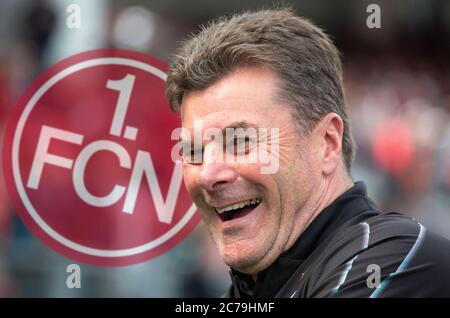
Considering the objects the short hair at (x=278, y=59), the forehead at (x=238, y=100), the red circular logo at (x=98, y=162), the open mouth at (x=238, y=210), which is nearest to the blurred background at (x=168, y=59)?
the red circular logo at (x=98, y=162)

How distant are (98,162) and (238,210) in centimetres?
284

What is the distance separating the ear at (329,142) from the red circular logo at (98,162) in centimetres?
231

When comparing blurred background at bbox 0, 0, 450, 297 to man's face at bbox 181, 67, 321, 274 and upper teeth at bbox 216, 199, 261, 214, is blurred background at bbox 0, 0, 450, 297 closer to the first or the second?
man's face at bbox 181, 67, 321, 274

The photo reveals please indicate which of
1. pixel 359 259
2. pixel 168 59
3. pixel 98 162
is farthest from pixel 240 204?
pixel 168 59

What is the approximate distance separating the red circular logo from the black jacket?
7.94 feet

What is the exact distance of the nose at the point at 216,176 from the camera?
1998mm

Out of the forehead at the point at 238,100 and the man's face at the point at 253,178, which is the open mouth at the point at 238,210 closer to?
the man's face at the point at 253,178

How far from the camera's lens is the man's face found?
2.01m

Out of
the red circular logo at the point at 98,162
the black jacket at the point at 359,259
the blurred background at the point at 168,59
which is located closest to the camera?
the black jacket at the point at 359,259

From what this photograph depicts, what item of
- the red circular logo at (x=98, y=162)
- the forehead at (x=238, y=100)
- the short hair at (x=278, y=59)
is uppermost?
the short hair at (x=278, y=59)

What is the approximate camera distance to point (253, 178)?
2004 millimetres

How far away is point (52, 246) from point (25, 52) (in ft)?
5.45
